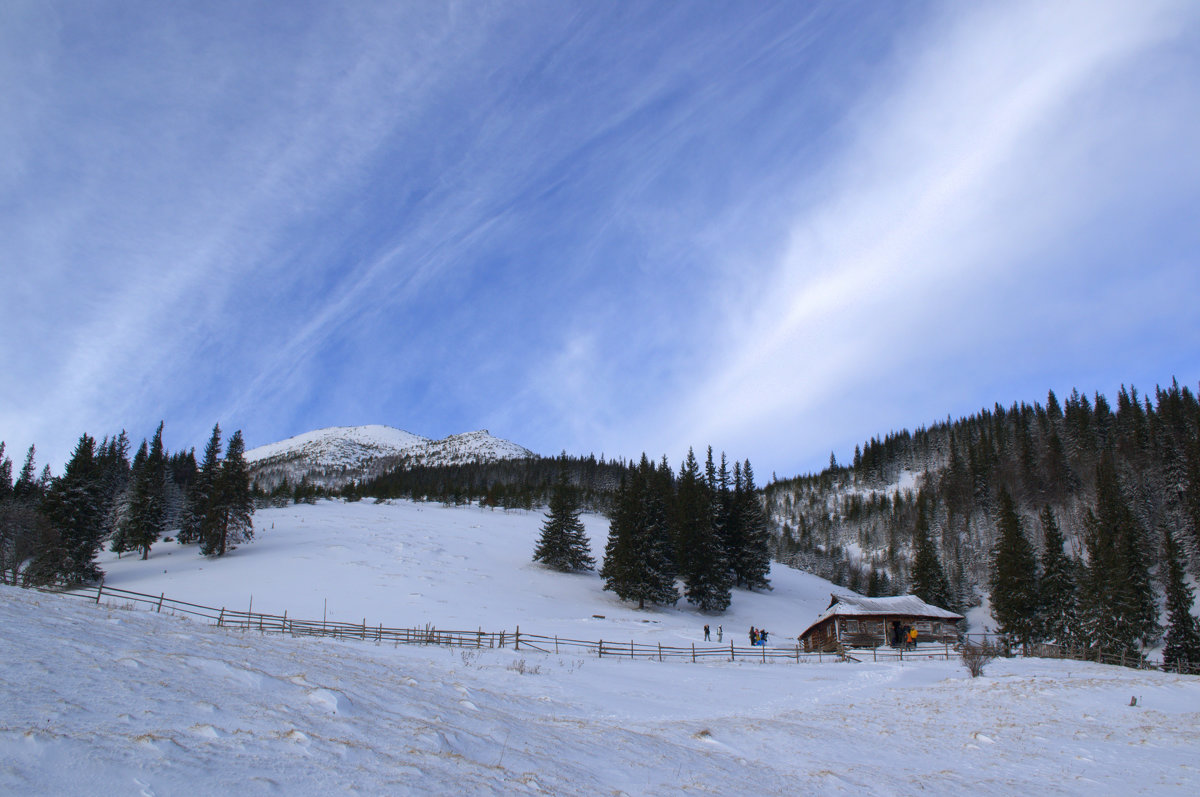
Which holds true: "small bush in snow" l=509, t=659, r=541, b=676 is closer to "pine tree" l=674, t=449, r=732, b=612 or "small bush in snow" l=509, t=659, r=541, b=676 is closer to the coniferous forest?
the coniferous forest

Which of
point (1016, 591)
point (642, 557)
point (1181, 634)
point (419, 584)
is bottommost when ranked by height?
point (1181, 634)

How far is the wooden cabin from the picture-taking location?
155ft

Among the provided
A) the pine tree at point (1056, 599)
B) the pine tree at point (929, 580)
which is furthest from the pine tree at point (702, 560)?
the pine tree at point (1056, 599)

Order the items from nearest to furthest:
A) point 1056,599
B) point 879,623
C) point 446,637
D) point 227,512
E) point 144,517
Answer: point 446,637 → point 879,623 → point 1056,599 → point 227,512 → point 144,517

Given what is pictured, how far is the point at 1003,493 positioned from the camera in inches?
2616

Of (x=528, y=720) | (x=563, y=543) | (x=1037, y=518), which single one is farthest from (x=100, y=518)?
(x=1037, y=518)

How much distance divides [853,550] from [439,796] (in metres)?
149

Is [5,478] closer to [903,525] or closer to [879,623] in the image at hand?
[879,623]

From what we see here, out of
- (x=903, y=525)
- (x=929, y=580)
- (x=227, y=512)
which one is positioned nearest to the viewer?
(x=227, y=512)

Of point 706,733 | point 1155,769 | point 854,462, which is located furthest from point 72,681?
point 854,462

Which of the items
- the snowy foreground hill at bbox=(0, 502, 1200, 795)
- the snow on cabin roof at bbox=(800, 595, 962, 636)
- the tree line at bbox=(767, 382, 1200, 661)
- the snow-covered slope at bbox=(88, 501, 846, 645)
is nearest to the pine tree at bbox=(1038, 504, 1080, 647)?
the tree line at bbox=(767, 382, 1200, 661)

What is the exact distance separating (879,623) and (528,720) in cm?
4360

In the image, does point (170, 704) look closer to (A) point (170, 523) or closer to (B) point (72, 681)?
(B) point (72, 681)

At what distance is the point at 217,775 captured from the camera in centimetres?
627
